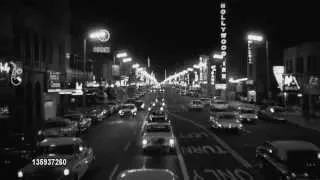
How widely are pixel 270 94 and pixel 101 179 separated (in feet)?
215

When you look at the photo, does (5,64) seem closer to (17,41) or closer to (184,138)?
(17,41)

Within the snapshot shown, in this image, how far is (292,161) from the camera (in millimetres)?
13961

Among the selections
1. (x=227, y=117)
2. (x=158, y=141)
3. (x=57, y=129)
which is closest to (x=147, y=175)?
(x=158, y=141)

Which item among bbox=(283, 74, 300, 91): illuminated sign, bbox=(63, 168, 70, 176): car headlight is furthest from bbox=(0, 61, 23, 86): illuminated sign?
bbox=(283, 74, 300, 91): illuminated sign

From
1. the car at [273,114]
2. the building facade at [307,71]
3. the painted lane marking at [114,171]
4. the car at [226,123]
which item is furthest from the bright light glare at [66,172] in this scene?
the building facade at [307,71]

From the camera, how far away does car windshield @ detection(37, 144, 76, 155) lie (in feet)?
51.9

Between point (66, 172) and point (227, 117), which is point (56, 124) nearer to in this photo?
point (227, 117)

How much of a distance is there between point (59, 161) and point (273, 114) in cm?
3293

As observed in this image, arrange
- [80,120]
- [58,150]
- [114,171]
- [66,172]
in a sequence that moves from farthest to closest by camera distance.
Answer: [80,120]
[114,171]
[58,150]
[66,172]

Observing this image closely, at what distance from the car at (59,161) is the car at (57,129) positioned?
919 cm

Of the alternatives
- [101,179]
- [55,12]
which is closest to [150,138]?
[101,179]

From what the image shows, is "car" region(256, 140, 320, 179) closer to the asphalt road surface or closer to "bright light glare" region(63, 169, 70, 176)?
the asphalt road surface

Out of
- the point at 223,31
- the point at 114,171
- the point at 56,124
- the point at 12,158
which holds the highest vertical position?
the point at 223,31

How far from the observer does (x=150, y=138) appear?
72.0 ft
